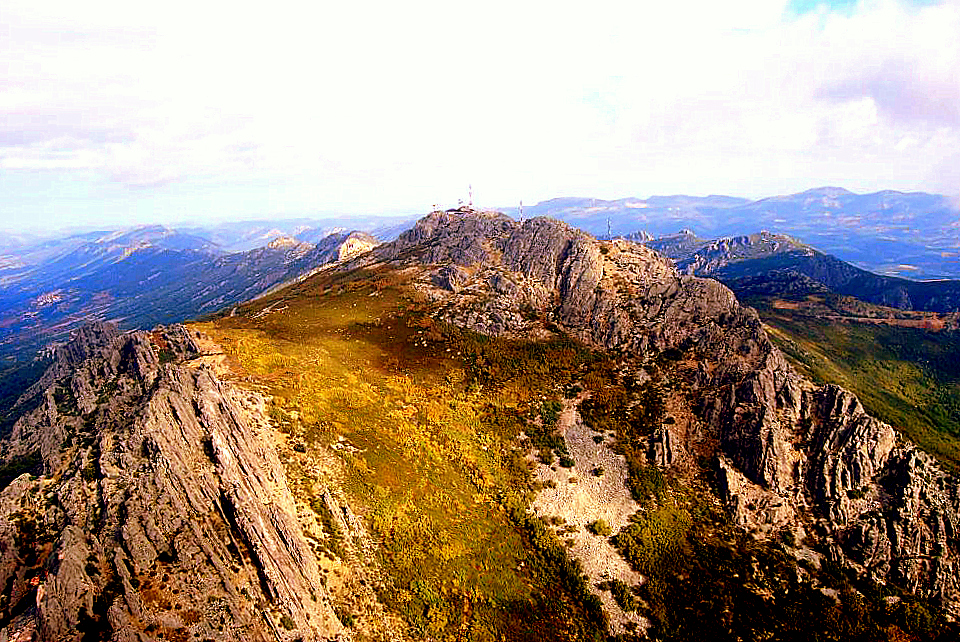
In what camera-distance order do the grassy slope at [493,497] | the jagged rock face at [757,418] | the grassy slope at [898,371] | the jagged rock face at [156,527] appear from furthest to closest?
the grassy slope at [898,371]
the jagged rock face at [757,418]
the grassy slope at [493,497]
the jagged rock face at [156,527]

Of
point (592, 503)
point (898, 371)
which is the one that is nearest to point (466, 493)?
point (592, 503)

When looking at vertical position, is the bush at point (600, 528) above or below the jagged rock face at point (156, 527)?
below

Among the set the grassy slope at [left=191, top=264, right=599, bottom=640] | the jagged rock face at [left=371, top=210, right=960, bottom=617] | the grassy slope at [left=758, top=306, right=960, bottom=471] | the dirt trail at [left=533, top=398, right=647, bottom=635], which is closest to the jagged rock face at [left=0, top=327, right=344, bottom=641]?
the grassy slope at [left=191, top=264, right=599, bottom=640]

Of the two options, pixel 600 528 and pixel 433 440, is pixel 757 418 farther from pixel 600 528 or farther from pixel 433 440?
pixel 433 440

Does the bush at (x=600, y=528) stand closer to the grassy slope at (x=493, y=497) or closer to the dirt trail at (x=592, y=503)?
the dirt trail at (x=592, y=503)

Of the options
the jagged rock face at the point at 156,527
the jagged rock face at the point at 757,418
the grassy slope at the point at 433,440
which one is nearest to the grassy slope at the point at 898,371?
the jagged rock face at the point at 757,418

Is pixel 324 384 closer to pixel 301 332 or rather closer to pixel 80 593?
pixel 301 332

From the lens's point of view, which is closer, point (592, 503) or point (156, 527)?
point (156, 527)
